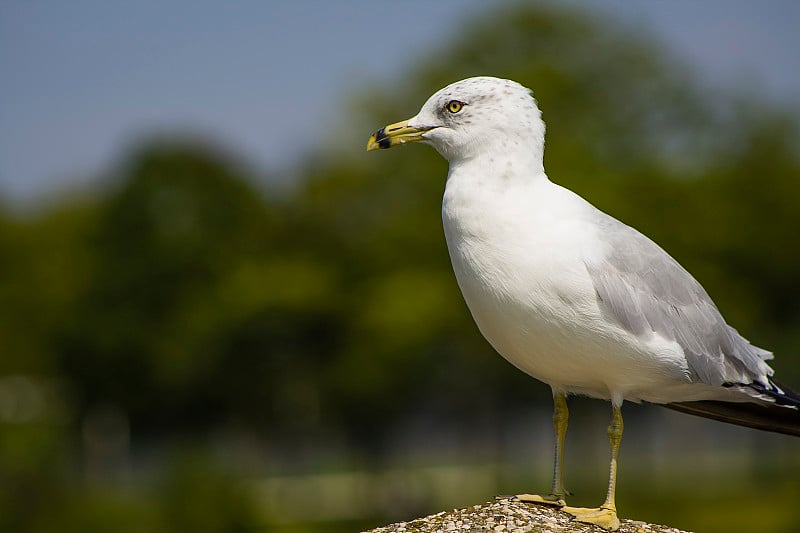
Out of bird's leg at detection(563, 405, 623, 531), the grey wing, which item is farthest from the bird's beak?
bird's leg at detection(563, 405, 623, 531)

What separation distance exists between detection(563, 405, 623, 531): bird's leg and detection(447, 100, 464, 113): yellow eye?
199 cm

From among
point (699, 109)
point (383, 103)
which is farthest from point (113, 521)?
point (699, 109)

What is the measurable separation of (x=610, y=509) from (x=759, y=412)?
52.3 inches

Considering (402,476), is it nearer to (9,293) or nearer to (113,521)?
(113,521)

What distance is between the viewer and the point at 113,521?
20281mm

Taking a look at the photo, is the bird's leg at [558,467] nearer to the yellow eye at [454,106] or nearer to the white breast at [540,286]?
the white breast at [540,286]

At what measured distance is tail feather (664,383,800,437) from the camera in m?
7.03

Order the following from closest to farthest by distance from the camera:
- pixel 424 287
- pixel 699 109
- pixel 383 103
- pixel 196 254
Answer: pixel 424 287, pixel 383 103, pixel 699 109, pixel 196 254

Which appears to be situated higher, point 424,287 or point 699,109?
point 699,109

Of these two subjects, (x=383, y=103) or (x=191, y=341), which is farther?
(x=191, y=341)

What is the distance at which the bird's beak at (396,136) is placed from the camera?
22.5ft

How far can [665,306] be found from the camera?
6.62 meters

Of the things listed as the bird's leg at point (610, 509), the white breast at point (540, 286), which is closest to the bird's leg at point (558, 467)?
the bird's leg at point (610, 509)

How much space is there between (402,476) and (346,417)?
225 inches
